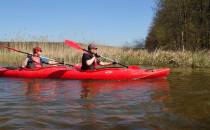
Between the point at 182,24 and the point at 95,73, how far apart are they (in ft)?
64.3

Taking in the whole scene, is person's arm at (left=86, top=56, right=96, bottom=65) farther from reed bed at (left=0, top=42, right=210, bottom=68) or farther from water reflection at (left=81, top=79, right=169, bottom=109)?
reed bed at (left=0, top=42, right=210, bottom=68)

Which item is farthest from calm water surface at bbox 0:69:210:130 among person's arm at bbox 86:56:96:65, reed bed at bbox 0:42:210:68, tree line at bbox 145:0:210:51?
tree line at bbox 145:0:210:51

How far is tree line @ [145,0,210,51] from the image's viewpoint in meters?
29.7

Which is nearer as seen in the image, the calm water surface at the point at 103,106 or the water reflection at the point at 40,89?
the calm water surface at the point at 103,106

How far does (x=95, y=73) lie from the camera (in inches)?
448

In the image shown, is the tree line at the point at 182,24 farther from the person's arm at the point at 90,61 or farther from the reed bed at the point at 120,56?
the person's arm at the point at 90,61

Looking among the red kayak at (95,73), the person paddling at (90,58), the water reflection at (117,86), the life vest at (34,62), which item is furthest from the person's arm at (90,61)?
the life vest at (34,62)

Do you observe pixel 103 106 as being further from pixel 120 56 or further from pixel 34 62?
pixel 120 56

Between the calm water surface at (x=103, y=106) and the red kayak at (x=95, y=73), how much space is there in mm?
860

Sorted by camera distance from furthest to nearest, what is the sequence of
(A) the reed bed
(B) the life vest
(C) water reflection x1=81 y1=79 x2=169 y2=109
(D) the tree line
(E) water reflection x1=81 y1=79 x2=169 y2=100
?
(D) the tree line, (A) the reed bed, (B) the life vest, (E) water reflection x1=81 y1=79 x2=169 y2=100, (C) water reflection x1=81 y1=79 x2=169 y2=109

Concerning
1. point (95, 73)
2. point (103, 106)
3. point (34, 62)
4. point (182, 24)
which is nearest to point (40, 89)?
point (95, 73)

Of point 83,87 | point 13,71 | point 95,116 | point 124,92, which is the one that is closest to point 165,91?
point 124,92

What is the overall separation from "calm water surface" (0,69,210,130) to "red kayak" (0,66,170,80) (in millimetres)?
860

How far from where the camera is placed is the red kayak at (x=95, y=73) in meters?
11.3
